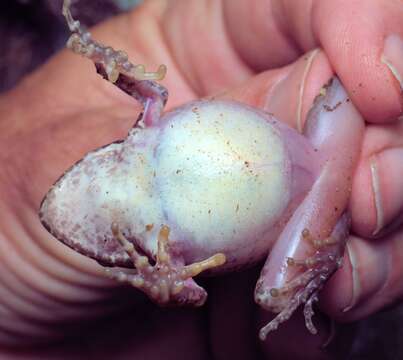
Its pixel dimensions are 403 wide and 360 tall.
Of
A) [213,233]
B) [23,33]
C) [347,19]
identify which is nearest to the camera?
[213,233]

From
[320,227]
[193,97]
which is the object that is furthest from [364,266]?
[193,97]

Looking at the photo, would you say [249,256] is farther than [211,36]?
No

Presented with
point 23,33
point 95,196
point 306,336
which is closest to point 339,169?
point 95,196

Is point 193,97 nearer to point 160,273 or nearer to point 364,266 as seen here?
point 364,266

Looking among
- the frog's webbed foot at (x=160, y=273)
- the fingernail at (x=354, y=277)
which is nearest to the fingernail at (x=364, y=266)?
the fingernail at (x=354, y=277)

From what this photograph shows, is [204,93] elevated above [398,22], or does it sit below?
below

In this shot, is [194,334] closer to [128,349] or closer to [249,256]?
[128,349]

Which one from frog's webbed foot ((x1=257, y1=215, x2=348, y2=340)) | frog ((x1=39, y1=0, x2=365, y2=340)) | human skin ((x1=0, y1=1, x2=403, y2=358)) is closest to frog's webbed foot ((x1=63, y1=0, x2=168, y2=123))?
frog ((x1=39, y1=0, x2=365, y2=340))

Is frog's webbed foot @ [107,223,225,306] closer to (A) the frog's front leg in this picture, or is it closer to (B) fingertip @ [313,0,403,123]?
(A) the frog's front leg
